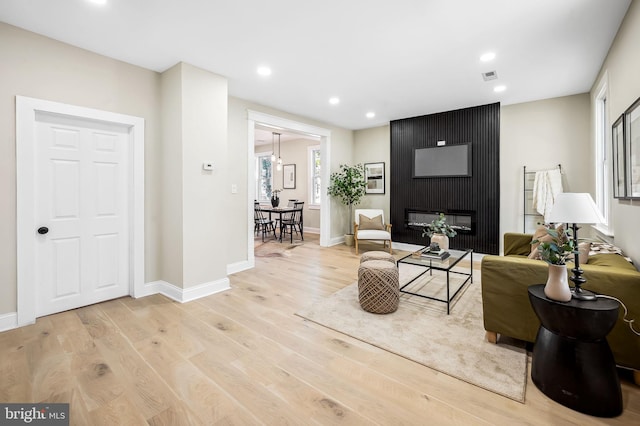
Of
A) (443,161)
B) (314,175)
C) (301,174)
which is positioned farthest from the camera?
(301,174)

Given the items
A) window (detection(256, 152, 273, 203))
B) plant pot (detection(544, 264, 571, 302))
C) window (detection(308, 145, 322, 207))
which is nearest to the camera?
plant pot (detection(544, 264, 571, 302))

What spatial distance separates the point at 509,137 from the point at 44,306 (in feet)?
22.1

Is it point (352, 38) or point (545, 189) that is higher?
point (352, 38)

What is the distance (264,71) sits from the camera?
3537 millimetres

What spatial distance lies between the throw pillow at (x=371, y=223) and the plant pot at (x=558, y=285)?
4191mm

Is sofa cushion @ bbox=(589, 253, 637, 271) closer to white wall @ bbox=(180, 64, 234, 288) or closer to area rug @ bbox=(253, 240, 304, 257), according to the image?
white wall @ bbox=(180, 64, 234, 288)

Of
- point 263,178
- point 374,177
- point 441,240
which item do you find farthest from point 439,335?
point 263,178

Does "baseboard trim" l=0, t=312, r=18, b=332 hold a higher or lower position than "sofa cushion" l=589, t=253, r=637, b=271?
lower

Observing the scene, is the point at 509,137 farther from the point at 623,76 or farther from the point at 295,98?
the point at 295,98

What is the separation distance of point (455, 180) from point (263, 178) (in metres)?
6.30

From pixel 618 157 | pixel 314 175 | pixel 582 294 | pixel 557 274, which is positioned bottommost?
pixel 582 294

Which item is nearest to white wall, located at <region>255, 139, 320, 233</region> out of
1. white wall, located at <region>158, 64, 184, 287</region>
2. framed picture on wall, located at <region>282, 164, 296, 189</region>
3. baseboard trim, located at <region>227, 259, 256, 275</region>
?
framed picture on wall, located at <region>282, 164, 296, 189</region>

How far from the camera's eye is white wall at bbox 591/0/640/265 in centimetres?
225

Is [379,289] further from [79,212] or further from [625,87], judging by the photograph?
[79,212]
